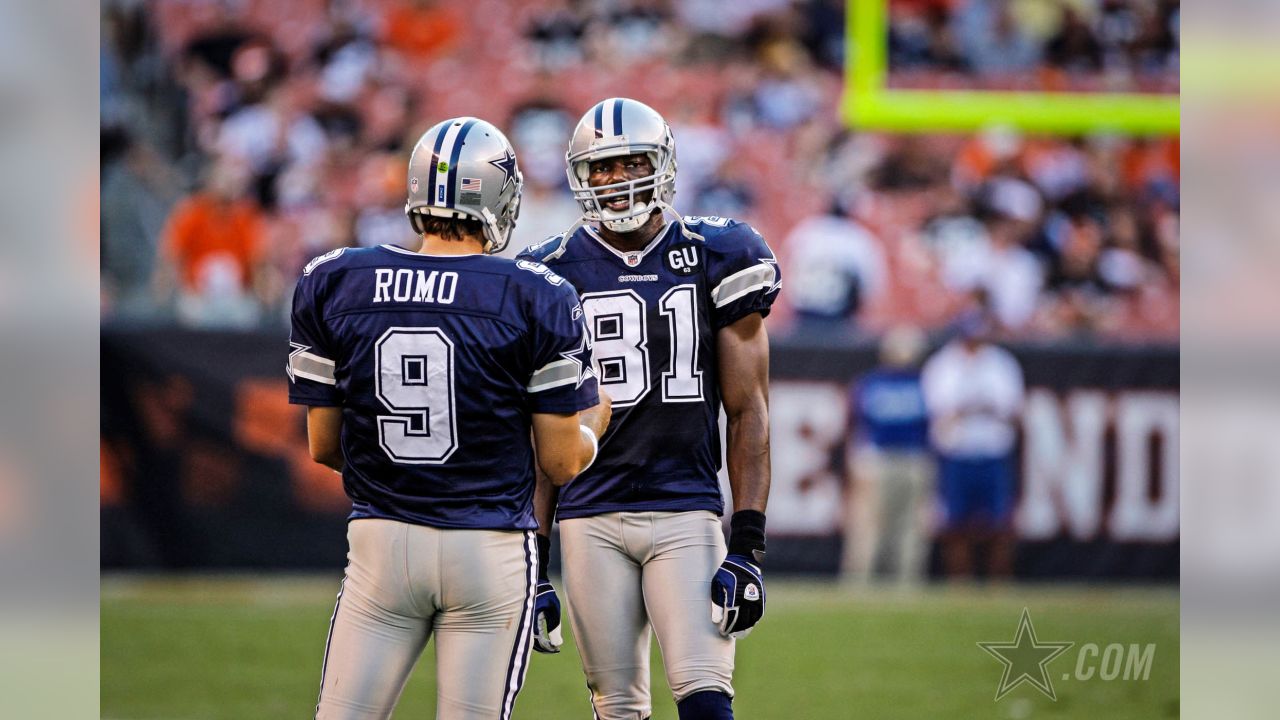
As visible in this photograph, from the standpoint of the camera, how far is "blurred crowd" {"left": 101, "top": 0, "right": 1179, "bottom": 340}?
440 inches

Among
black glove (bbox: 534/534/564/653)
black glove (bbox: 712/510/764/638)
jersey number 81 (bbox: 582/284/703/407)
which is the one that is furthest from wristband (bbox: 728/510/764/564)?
black glove (bbox: 534/534/564/653)

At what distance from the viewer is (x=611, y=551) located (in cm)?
382

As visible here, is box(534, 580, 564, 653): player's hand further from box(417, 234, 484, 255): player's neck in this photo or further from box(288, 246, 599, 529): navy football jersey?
box(417, 234, 484, 255): player's neck

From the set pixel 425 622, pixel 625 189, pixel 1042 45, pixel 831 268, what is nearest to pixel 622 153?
pixel 625 189

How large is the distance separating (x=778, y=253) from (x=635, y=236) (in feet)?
25.4

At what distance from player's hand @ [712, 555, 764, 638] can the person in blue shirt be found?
6027 millimetres

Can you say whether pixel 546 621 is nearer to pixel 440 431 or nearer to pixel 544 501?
pixel 544 501

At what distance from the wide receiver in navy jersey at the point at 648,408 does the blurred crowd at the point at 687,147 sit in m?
6.80

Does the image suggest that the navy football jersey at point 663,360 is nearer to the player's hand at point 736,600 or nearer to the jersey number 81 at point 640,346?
the jersey number 81 at point 640,346

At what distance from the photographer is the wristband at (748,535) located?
3.76 meters
